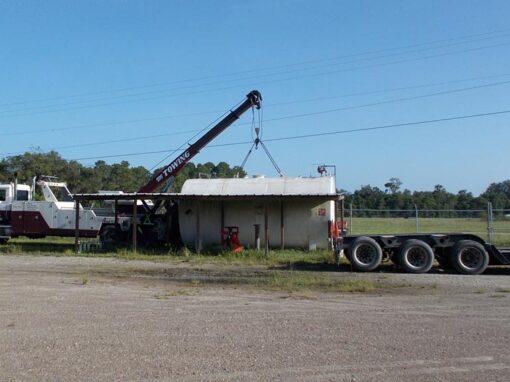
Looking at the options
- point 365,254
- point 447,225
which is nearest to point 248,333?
point 365,254

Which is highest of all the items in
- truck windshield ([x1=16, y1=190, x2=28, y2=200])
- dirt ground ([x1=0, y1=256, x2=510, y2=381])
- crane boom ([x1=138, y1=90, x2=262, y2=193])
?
crane boom ([x1=138, y1=90, x2=262, y2=193])

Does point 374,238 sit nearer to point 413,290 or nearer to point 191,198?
point 413,290

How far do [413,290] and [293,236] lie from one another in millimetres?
10938

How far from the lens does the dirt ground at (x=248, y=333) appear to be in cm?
647

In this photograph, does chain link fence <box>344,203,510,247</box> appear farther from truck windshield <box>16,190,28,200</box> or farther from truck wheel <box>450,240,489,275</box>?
truck windshield <box>16,190,28,200</box>

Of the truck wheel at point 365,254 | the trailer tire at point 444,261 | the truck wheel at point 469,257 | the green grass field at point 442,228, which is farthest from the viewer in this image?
the green grass field at point 442,228

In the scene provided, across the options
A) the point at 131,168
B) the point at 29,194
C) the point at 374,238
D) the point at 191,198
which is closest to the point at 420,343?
the point at 374,238

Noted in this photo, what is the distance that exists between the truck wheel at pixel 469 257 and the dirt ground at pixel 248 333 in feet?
9.05

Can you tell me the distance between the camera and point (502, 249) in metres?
17.9

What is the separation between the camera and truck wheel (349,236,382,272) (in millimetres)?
18125

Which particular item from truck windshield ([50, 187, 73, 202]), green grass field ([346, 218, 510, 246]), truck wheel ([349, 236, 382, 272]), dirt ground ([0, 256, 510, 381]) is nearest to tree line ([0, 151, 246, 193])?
green grass field ([346, 218, 510, 246])

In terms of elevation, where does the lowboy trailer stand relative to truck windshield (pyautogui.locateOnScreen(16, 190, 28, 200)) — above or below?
below

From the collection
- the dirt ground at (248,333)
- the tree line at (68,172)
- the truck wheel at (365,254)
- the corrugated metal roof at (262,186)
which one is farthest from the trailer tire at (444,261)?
the tree line at (68,172)

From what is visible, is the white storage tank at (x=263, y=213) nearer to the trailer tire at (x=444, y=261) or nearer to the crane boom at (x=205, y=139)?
the crane boom at (x=205, y=139)
